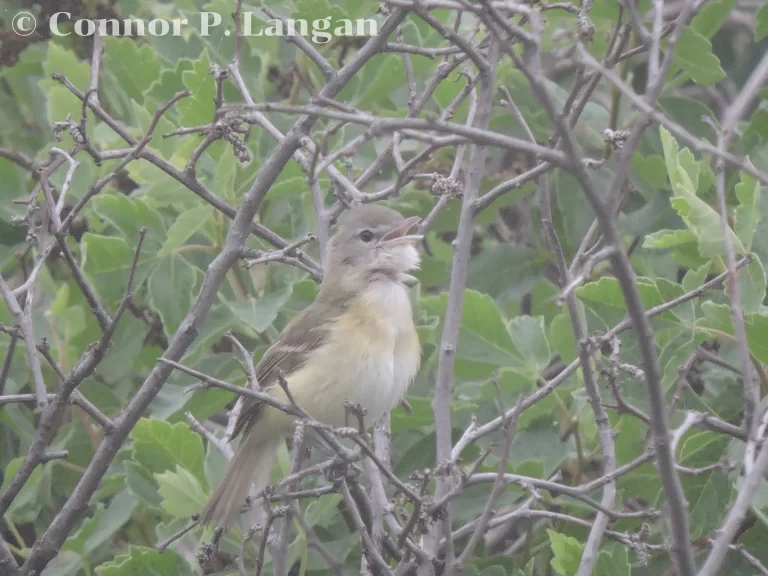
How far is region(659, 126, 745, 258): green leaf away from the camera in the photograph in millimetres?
2967

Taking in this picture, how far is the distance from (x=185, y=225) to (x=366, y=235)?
2.89ft

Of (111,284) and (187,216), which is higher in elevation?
(187,216)

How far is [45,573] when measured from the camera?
342 cm

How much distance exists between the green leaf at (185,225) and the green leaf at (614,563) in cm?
159

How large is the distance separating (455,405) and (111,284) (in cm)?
123

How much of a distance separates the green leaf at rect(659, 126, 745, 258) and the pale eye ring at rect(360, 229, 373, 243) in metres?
1.38

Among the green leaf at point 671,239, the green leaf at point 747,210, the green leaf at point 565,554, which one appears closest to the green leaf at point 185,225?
the green leaf at point 671,239

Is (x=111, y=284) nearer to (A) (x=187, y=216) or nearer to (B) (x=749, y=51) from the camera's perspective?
(A) (x=187, y=216)

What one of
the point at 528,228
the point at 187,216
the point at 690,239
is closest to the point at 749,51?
the point at 528,228

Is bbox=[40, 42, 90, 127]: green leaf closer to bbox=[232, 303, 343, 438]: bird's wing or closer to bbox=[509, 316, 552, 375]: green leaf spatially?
bbox=[232, 303, 343, 438]: bird's wing

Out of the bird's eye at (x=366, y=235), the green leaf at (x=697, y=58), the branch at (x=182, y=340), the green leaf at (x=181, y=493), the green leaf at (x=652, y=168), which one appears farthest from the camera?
the bird's eye at (x=366, y=235)

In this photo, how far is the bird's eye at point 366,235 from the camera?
4207 millimetres

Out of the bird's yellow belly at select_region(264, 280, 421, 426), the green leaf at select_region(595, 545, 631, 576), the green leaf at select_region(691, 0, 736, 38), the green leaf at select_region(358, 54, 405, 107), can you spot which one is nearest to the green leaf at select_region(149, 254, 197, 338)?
the bird's yellow belly at select_region(264, 280, 421, 426)

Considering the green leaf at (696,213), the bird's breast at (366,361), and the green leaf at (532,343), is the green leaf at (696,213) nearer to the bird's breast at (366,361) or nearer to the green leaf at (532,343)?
the green leaf at (532,343)
